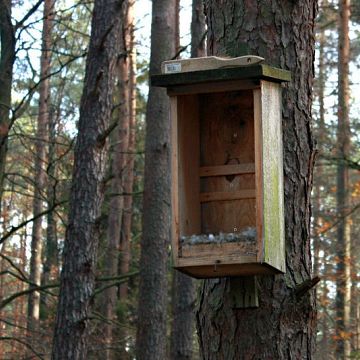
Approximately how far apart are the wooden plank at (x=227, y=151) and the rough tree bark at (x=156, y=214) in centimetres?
820

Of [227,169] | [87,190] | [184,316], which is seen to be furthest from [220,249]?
[184,316]

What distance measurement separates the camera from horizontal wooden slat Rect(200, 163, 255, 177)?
426 cm

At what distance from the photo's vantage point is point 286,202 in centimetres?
412

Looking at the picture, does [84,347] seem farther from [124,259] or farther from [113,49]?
[124,259]

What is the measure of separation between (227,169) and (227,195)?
0.42 feet

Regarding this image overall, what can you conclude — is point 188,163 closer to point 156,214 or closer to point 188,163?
point 188,163

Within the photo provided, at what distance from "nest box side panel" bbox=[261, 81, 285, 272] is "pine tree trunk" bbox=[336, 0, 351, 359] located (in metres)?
11.9

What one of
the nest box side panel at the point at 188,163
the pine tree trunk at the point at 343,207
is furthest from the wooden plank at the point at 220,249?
the pine tree trunk at the point at 343,207

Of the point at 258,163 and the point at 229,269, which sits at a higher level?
the point at 258,163

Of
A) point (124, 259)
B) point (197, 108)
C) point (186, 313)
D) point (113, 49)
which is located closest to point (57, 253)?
point (124, 259)

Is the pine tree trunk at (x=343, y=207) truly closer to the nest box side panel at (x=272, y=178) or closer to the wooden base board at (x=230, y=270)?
the nest box side panel at (x=272, y=178)

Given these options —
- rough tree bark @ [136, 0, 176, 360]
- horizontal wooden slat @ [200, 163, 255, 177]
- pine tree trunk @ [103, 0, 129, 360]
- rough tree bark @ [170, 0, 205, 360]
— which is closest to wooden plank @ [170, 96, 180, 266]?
horizontal wooden slat @ [200, 163, 255, 177]

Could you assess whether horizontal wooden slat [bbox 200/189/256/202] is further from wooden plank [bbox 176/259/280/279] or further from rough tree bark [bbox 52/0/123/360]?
rough tree bark [bbox 52/0/123/360]

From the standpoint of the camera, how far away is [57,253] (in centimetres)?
2336
